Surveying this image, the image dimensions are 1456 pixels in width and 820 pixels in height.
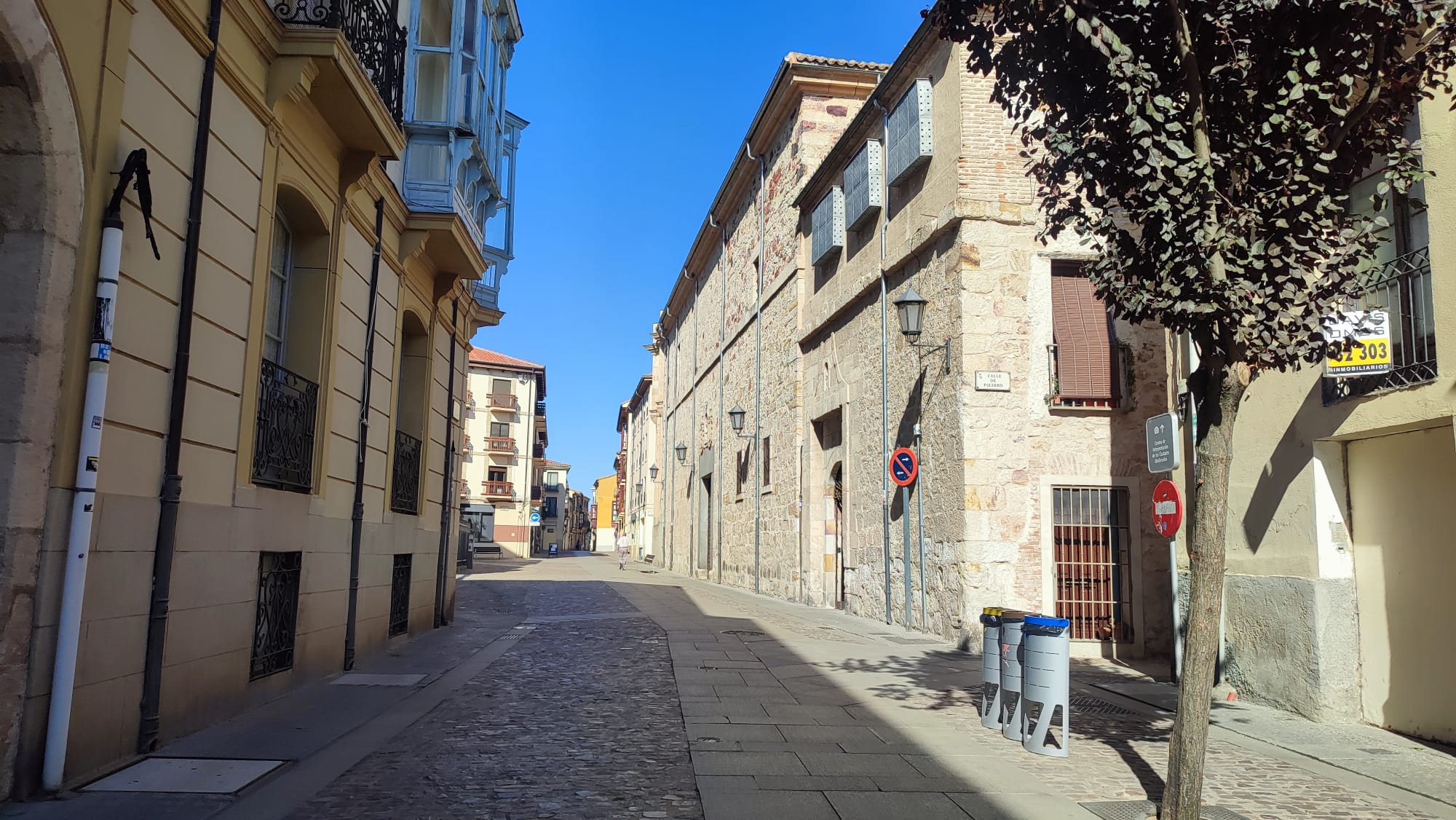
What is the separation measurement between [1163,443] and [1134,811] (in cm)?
427

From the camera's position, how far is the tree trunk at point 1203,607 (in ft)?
16.2

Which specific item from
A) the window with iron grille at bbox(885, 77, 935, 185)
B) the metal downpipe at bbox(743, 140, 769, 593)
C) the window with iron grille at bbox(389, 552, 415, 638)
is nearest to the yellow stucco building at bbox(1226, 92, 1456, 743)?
the window with iron grille at bbox(885, 77, 935, 185)

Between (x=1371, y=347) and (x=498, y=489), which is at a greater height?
(x=498, y=489)

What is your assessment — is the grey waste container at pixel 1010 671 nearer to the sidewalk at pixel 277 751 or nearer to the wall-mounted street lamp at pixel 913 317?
the sidewalk at pixel 277 751

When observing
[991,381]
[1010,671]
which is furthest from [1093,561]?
[1010,671]

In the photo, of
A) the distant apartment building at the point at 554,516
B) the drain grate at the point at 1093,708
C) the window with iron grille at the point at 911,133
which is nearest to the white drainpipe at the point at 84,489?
the drain grate at the point at 1093,708

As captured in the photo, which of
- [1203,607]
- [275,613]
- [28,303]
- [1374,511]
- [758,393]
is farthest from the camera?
[758,393]

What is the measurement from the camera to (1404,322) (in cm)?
771

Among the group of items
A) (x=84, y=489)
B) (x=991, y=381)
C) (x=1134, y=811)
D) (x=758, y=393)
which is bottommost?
(x=1134, y=811)

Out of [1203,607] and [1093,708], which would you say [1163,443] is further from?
[1203,607]

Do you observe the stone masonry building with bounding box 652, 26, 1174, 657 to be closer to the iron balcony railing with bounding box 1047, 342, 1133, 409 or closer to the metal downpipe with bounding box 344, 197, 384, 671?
the iron balcony railing with bounding box 1047, 342, 1133, 409

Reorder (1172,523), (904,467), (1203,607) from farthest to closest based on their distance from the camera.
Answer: (904,467)
(1172,523)
(1203,607)

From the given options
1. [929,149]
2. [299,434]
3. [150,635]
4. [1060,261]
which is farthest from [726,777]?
[929,149]

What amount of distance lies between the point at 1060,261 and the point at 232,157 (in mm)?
10048
